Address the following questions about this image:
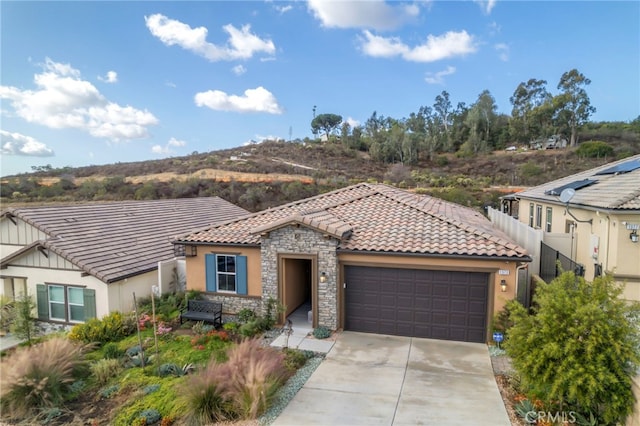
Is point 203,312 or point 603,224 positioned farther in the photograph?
point 203,312

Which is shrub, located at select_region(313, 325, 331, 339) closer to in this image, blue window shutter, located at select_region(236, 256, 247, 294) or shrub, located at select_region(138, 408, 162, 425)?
blue window shutter, located at select_region(236, 256, 247, 294)

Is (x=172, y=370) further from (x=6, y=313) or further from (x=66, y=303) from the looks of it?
(x=6, y=313)

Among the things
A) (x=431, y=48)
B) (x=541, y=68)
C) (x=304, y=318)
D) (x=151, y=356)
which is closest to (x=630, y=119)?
(x=541, y=68)

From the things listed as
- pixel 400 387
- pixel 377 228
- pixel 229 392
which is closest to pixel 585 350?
pixel 400 387

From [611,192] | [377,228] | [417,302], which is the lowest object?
[417,302]

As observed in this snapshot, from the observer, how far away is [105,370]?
8992 millimetres

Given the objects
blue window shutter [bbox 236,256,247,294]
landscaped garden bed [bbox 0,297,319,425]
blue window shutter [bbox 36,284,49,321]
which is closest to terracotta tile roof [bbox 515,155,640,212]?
landscaped garden bed [bbox 0,297,319,425]

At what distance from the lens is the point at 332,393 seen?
8.00 m

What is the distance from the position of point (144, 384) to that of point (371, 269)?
681 cm

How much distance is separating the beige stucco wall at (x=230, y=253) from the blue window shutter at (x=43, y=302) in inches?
213

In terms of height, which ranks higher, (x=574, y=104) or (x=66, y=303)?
(x=574, y=104)

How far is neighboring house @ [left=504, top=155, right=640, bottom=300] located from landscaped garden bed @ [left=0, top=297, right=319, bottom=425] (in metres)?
9.57

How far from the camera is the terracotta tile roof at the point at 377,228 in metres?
10.9

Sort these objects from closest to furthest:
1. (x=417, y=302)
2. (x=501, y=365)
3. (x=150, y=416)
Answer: (x=150, y=416) < (x=501, y=365) < (x=417, y=302)
